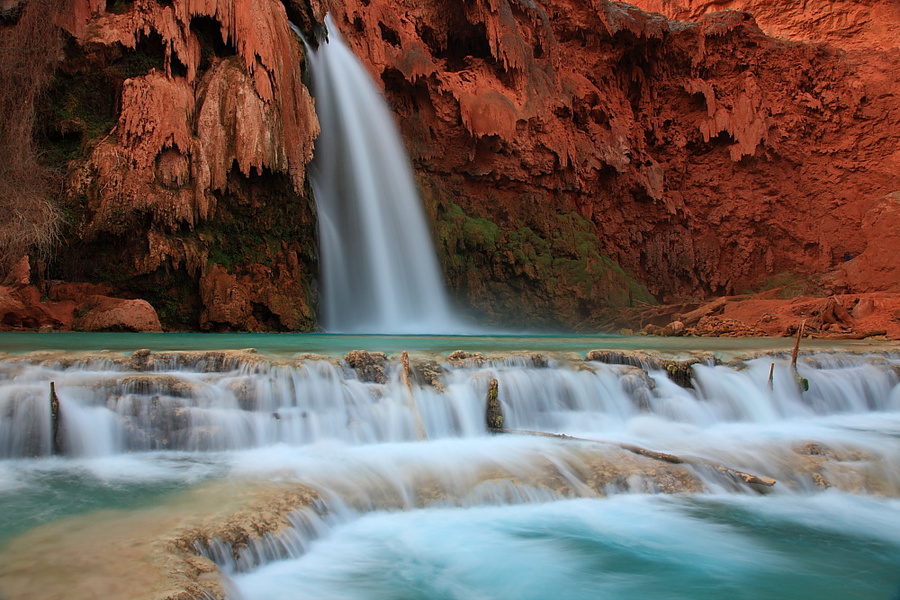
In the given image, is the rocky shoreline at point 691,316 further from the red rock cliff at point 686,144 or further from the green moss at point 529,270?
the red rock cliff at point 686,144

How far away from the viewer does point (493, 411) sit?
20.7ft

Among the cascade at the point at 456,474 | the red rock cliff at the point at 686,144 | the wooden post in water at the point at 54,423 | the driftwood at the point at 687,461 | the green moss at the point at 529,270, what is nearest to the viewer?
the cascade at the point at 456,474

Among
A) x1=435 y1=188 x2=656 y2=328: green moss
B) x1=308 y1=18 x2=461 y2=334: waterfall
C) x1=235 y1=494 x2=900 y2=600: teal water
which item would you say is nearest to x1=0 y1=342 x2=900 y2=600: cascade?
x1=235 y1=494 x2=900 y2=600: teal water

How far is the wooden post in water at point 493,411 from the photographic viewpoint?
20.5ft

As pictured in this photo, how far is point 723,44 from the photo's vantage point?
2373 cm

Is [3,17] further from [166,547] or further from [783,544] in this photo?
[783,544]

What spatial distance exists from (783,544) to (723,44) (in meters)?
24.2

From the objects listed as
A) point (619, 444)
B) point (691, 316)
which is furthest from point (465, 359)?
point (691, 316)

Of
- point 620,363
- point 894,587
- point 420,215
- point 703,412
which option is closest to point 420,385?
point 620,363

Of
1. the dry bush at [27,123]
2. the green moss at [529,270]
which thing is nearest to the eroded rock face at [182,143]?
the dry bush at [27,123]

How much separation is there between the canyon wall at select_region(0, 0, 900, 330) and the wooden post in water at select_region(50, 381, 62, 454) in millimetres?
8285

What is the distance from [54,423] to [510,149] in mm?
17581

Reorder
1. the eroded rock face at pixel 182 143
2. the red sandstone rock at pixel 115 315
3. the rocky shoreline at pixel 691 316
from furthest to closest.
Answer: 1. the eroded rock face at pixel 182 143
2. the red sandstone rock at pixel 115 315
3. the rocky shoreline at pixel 691 316

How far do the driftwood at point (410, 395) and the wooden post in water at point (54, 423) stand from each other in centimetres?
295
